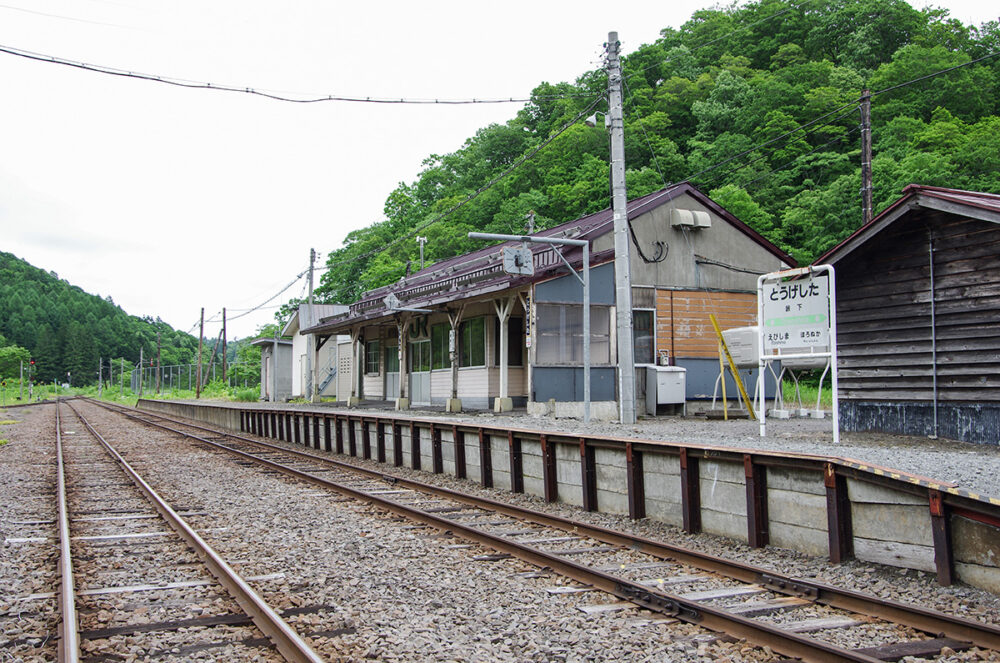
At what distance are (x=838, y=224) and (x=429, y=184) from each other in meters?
33.3

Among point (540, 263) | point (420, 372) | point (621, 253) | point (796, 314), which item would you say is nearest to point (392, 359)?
point (420, 372)

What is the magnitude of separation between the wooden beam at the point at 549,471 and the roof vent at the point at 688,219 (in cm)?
1252

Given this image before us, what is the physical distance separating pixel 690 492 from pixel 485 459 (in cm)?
429

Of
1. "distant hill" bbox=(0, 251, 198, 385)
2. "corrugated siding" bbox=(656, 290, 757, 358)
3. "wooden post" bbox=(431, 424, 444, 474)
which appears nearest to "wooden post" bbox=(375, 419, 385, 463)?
"wooden post" bbox=(431, 424, 444, 474)

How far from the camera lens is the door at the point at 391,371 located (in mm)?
28281

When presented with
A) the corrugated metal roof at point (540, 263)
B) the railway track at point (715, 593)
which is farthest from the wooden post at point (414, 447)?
the corrugated metal roof at point (540, 263)

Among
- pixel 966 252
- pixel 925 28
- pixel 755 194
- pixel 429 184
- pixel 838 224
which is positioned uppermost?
pixel 925 28

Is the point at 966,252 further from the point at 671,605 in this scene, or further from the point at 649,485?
the point at 671,605

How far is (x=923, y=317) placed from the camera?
11.5 m

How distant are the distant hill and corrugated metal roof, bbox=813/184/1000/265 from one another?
108m

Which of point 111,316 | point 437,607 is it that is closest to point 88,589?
point 437,607

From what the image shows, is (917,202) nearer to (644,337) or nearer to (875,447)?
(875,447)

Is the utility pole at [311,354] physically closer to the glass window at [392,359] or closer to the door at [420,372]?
the glass window at [392,359]

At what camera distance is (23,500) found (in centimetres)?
1034
